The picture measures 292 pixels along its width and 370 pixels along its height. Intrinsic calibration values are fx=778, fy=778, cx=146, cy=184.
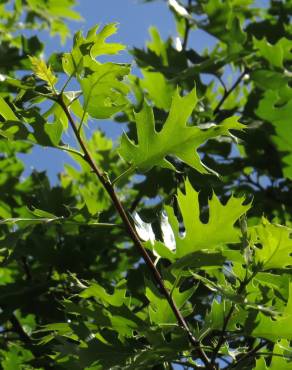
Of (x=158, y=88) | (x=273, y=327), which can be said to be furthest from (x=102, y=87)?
(x=158, y=88)

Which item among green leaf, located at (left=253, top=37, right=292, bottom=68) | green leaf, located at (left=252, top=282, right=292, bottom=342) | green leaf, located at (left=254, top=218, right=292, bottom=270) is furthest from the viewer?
green leaf, located at (left=253, top=37, right=292, bottom=68)

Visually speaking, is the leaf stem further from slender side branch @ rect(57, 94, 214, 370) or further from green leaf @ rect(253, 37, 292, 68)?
green leaf @ rect(253, 37, 292, 68)

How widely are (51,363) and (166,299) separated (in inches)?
38.4

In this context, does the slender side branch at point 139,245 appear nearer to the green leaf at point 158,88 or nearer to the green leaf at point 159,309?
the green leaf at point 159,309

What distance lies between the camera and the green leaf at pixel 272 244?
61.7 inches

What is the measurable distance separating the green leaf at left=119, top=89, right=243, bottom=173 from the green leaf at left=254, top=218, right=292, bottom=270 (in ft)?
0.88

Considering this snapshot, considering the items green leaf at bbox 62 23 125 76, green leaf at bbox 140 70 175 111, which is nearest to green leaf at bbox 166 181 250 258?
green leaf at bbox 62 23 125 76

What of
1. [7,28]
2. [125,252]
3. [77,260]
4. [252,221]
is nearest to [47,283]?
[77,260]

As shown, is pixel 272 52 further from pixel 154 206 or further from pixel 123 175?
pixel 123 175

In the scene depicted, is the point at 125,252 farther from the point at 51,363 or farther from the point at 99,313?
the point at 99,313

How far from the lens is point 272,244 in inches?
62.2

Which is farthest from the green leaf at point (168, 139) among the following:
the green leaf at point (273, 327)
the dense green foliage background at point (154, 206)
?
the green leaf at point (273, 327)

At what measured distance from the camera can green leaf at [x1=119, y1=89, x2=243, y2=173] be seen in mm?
1740

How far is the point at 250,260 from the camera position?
1.59 metres
